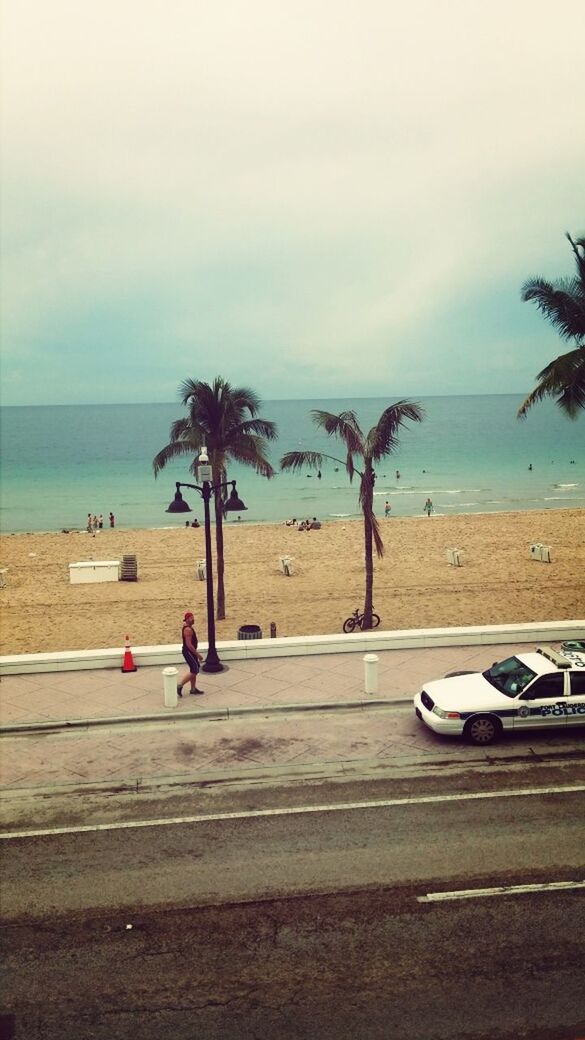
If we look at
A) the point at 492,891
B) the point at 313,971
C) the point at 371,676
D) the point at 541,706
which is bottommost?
the point at 313,971

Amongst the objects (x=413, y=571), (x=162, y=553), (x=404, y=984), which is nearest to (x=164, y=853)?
(x=404, y=984)

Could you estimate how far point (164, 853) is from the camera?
977 centimetres

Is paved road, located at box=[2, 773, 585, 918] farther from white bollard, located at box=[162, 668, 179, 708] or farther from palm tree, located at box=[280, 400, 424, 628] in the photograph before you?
palm tree, located at box=[280, 400, 424, 628]

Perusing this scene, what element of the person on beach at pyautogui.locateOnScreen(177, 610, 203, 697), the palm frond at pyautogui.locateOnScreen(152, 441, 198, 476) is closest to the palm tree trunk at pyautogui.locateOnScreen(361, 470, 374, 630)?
the palm frond at pyautogui.locateOnScreen(152, 441, 198, 476)

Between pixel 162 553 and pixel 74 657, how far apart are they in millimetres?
26924

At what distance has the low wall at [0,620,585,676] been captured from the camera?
54.7ft

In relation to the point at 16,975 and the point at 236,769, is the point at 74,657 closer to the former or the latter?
the point at 236,769

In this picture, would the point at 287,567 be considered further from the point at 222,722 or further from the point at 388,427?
the point at 222,722

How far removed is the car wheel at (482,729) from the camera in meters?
12.8

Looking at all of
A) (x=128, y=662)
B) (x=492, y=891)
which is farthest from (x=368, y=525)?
(x=492, y=891)

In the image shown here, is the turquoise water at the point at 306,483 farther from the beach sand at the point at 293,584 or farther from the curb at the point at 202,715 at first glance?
the curb at the point at 202,715

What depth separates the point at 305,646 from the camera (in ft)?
57.0

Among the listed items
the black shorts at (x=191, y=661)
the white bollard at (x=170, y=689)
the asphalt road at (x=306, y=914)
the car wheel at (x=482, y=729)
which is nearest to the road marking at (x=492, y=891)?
the asphalt road at (x=306, y=914)

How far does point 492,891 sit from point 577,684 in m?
5.04
